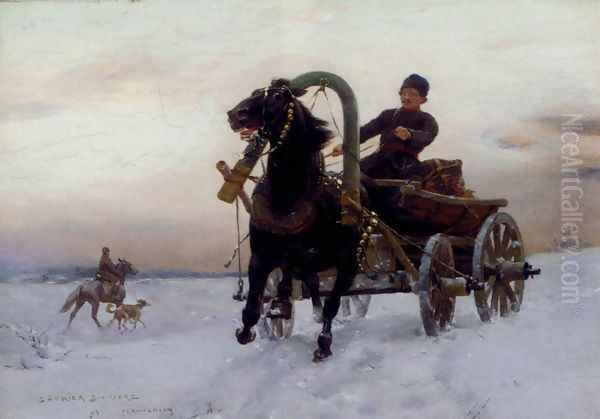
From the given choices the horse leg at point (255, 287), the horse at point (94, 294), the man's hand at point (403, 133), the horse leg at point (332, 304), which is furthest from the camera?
the horse at point (94, 294)

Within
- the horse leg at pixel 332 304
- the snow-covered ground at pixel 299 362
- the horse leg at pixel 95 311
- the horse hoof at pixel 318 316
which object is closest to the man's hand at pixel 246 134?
the horse leg at pixel 332 304

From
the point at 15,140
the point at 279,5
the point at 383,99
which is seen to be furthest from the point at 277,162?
the point at 15,140

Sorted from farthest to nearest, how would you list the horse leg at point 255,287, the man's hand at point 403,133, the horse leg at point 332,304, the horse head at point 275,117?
the man's hand at point 403,133, the horse leg at point 332,304, the horse leg at point 255,287, the horse head at point 275,117

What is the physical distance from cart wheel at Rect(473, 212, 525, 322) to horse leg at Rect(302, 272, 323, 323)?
889 mm

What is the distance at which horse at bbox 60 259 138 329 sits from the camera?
4.59m

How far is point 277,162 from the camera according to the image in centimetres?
404

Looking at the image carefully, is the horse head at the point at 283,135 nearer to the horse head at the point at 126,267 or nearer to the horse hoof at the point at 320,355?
the horse hoof at the point at 320,355

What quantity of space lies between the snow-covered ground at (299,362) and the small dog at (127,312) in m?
0.05

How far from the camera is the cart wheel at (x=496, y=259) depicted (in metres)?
4.53

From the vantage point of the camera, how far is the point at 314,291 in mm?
4301

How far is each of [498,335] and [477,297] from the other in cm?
25
